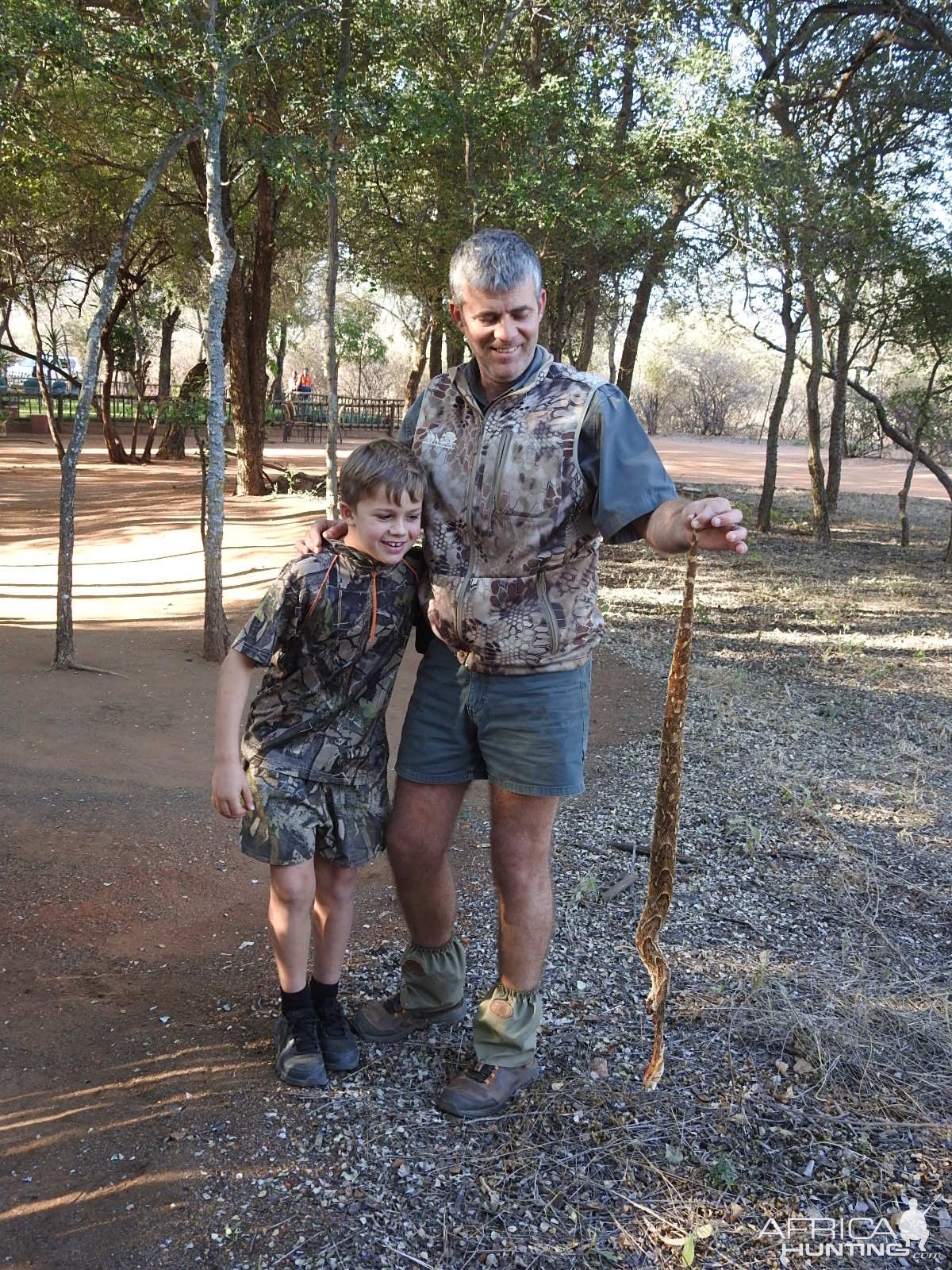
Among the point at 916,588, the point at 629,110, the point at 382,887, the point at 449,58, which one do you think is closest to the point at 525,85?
the point at 449,58

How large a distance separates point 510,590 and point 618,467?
0.36 meters

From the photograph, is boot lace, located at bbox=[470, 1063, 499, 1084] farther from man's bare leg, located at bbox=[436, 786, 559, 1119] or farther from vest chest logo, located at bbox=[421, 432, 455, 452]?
vest chest logo, located at bbox=[421, 432, 455, 452]

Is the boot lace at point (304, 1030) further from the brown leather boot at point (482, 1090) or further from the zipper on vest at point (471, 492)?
the zipper on vest at point (471, 492)

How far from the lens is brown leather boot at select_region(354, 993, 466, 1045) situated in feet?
8.98

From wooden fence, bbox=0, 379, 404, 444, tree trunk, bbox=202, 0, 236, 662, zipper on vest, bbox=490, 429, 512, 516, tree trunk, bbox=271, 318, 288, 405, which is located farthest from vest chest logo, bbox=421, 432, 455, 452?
wooden fence, bbox=0, 379, 404, 444

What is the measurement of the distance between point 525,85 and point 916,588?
6.92 m

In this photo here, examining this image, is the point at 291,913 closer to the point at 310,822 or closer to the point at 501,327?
the point at 310,822

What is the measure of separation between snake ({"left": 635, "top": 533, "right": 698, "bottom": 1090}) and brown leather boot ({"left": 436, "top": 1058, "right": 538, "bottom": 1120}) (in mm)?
422

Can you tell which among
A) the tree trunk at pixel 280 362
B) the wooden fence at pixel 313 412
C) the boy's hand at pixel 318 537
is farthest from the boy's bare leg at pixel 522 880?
the wooden fence at pixel 313 412

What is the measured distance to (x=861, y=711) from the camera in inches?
261

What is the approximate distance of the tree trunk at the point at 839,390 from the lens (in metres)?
14.0

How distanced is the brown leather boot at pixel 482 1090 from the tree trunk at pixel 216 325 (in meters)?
5.16

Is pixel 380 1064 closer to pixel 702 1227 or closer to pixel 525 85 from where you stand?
pixel 702 1227

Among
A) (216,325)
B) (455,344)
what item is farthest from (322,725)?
A: (455,344)
